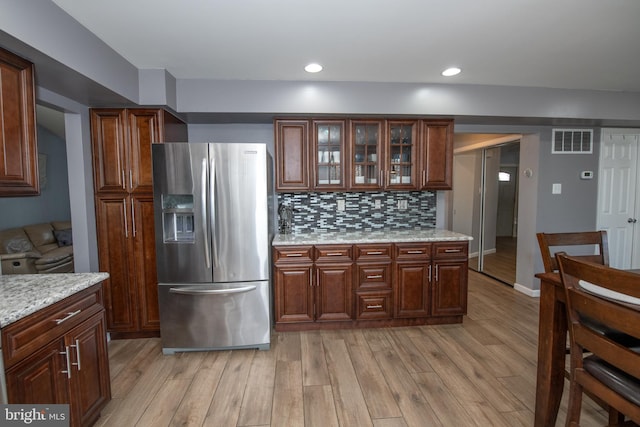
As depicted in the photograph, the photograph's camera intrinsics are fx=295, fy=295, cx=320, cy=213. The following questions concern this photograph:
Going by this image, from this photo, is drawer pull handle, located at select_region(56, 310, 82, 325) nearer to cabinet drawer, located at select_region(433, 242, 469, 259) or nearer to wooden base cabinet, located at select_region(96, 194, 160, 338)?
wooden base cabinet, located at select_region(96, 194, 160, 338)

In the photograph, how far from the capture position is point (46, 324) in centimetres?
137

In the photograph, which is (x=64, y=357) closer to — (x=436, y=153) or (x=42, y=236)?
(x=436, y=153)

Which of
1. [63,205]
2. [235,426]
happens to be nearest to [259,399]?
[235,426]

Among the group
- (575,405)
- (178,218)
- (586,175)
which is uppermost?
(586,175)

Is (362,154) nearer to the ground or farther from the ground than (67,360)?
farther from the ground

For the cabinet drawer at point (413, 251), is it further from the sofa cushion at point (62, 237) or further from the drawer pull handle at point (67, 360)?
the sofa cushion at point (62, 237)

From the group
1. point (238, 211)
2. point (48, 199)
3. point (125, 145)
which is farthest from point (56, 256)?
point (238, 211)

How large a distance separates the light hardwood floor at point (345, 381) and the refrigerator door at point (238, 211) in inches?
29.3

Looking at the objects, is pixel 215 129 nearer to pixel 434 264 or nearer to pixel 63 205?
pixel 434 264

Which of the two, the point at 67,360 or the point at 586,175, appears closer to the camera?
the point at 67,360

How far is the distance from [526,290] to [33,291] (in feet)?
15.6

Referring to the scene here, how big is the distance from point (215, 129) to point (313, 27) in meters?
1.80

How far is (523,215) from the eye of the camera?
3859 millimetres

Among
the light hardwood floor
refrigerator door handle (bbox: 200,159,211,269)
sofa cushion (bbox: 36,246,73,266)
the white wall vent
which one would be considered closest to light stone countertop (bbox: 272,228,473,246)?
refrigerator door handle (bbox: 200,159,211,269)
